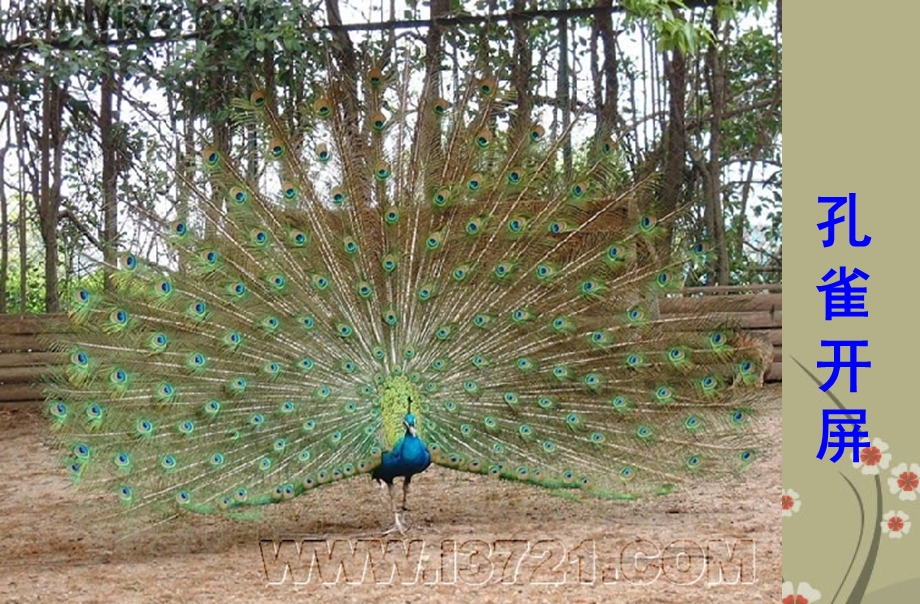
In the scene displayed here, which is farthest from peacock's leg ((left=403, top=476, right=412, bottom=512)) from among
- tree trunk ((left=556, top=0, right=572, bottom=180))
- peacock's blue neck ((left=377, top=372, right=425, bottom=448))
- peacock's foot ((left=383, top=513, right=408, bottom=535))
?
tree trunk ((left=556, top=0, right=572, bottom=180))

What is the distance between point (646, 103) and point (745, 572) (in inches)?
231

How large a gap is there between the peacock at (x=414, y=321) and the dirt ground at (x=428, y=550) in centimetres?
25

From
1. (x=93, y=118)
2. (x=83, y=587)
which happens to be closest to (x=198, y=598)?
(x=83, y=587)

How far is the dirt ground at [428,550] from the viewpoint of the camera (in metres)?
4.59

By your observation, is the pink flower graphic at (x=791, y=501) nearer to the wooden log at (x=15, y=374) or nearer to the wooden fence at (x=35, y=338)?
the wooden fence at (x=35, y=338)

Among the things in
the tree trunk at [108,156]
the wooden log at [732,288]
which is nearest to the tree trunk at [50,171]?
the tree trunk at [108,156]

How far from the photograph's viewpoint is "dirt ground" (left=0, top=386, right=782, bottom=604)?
181 inches

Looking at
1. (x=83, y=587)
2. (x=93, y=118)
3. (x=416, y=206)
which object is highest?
(x=93, y=118)

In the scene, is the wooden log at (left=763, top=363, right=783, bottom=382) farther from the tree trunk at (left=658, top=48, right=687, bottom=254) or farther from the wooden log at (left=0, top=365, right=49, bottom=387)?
the wooden log at (left=0, top=365, right=49, bottom=387)

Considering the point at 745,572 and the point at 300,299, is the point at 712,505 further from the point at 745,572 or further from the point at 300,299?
→ the point at 300,299

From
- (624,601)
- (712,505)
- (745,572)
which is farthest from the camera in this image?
(712,505)

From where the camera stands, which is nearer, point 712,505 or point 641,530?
point 641,530

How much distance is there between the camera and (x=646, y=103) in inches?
390

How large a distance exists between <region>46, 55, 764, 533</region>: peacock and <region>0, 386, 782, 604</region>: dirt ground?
25 cm
